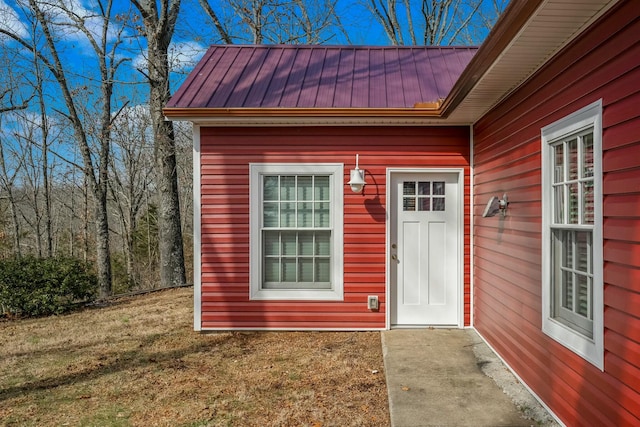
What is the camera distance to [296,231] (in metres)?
5.14

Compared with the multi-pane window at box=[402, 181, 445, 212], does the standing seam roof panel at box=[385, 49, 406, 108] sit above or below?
above

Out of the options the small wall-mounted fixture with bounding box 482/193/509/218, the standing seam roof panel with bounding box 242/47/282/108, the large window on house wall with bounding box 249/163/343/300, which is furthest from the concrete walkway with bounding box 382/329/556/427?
the standing seam roof panel with bounding box 242/47/282/108

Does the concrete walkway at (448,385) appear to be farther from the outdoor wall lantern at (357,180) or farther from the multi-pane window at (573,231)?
the outdoor wall lantern at (357,180)

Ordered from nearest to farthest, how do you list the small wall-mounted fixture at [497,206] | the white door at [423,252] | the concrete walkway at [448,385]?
the concrete walkway at [448,385], the small wall-mounted fixture at [497,206], the white door at [423,252]

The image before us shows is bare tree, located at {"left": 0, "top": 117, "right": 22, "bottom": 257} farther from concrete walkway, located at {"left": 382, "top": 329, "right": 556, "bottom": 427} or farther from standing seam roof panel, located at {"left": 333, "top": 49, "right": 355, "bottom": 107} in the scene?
concrete walkway, located at {"left": 382, "top": 329, "right": 556, "bottom": 427}

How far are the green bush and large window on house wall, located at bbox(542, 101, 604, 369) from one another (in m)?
6.85

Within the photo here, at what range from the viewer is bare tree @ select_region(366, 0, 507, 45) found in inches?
568

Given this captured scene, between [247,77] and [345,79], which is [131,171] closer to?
[247,77]

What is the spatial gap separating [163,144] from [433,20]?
10.5 meters

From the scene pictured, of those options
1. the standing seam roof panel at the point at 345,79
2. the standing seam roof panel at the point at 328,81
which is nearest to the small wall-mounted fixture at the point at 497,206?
the standing seam roof panel at the point at 345,79

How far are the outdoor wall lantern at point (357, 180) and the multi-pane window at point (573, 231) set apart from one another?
2.23 meters

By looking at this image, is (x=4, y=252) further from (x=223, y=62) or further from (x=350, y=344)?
(x=350, y=344)

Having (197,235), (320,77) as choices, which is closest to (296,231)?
(197,235)

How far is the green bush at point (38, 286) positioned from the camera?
21.2ft
